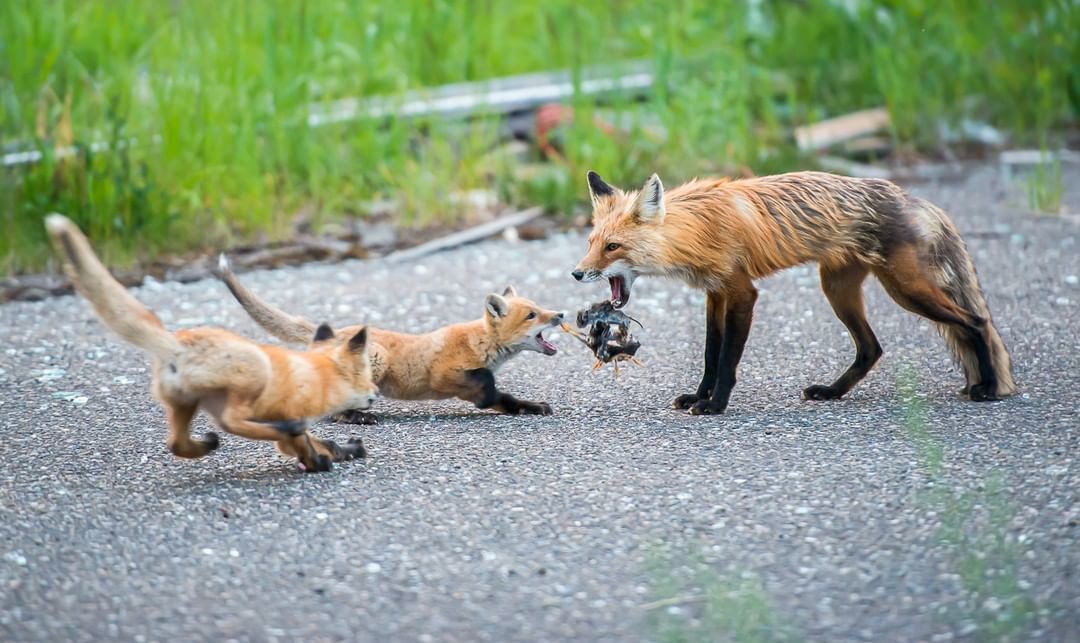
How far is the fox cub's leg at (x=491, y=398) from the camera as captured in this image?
18.7ft

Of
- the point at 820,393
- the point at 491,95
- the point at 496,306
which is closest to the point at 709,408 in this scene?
the point at 820,393

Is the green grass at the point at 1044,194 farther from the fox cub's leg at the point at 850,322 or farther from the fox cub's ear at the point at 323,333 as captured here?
the fox cub's ear at the point at 323,333

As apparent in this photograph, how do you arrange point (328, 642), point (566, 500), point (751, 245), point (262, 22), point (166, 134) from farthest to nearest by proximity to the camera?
point (262, 22) → point (166, 134) → point (751, 245) → point (566, 500) → point (328, 642)

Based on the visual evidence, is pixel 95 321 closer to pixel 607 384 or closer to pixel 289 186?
pixel 289 186

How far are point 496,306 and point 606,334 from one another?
52 cm

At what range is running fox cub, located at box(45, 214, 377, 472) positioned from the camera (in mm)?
4484

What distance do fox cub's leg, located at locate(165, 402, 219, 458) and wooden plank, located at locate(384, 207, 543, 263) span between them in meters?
4.39

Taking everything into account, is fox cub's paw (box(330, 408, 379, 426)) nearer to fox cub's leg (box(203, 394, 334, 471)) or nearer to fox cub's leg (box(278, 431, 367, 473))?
fox cub's leg (box(278, 431, 367, 473))

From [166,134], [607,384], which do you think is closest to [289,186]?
[166,134]

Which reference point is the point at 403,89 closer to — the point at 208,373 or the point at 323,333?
the point at 323,333

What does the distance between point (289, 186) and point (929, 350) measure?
16.4 ft

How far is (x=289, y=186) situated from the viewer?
9453mm

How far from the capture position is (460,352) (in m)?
5.79

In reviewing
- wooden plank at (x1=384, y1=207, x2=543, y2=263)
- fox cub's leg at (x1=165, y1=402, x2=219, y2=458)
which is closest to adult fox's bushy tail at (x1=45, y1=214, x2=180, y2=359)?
fox cub's leg at (x1=165, y1=402, x2=219, y2=458)
